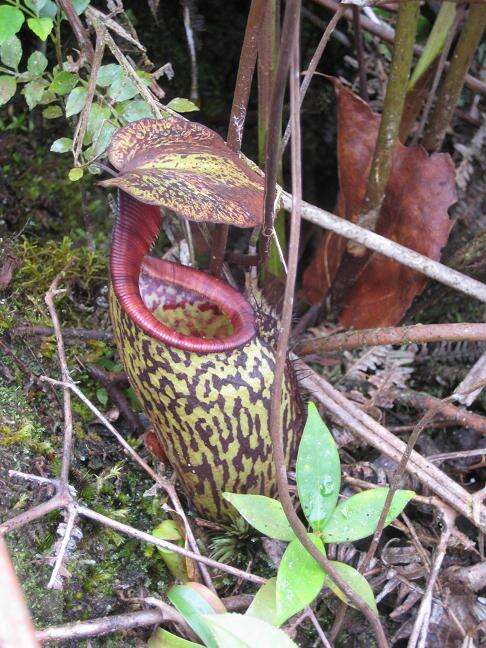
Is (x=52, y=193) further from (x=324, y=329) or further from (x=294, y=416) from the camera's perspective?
(x=294, y=416)

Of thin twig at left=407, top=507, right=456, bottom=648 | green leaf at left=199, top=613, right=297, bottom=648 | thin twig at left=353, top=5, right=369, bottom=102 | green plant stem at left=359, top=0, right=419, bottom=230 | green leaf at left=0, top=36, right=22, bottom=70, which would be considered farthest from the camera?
thin twig at left=353, top=5, right=369, bottom=102

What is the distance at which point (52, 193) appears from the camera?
204 cm

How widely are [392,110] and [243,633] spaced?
1.24 meters

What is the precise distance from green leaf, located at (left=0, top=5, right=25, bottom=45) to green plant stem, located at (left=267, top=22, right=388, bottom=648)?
68 cm

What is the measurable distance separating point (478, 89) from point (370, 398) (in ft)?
3.11

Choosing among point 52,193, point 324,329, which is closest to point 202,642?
point 324,329

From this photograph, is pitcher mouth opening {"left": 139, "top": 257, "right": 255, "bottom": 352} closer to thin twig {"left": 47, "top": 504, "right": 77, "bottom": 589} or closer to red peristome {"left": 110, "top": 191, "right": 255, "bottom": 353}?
red peristome {"left": 110, "top": 191, "right": 255, "bottom": 353}

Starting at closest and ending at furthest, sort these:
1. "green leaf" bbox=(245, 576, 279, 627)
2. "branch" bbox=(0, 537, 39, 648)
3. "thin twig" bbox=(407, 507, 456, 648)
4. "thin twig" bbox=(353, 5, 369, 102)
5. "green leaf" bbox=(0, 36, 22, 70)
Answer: "branch" bbox=(0, 537, 39, 648)
"green leaf" bbox=(245, 576, 279, 627)
"thin twig" bbox=(407, 507, 456, 648)
"green leaf" bbox=(0, 36, 22, 70)
"thin twig" bbox=(353, 5, 369, 102)

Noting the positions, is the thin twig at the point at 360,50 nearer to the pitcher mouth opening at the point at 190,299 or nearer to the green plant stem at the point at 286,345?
the pitcher mouth opening at the point at 190,299

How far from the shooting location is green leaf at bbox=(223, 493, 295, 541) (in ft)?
3.98

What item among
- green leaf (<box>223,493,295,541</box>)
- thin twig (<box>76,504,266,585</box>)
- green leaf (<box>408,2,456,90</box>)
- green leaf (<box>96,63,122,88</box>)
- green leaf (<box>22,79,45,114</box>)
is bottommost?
thin twig (<box>76,504,266,585</box>)

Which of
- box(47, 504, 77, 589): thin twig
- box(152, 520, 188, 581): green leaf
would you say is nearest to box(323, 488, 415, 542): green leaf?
box(152, 520, 188, 581): green leaf

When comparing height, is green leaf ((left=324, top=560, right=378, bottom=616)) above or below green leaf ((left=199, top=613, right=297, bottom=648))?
below

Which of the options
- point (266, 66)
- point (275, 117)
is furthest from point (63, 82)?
point (275, 117)
